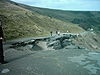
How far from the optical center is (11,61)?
992 inches

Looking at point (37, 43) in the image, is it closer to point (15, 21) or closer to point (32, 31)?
point (32, 31)

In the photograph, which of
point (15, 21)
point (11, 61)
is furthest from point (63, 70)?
point (15, 21)

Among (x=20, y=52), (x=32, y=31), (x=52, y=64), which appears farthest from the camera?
(x=32, y=31)

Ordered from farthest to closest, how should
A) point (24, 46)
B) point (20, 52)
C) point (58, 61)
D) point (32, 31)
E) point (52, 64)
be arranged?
point (32, 31) → point (24, 46) → point (20, 52) → point (58, 61) → point (52, 64)

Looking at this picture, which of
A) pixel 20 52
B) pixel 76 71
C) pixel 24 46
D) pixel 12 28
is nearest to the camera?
pixel 76 71

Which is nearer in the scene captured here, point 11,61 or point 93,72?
point 93,72

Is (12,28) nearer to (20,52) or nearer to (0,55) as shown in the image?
(20,52)

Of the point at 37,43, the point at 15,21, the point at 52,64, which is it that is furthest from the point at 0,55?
the point at 15,21

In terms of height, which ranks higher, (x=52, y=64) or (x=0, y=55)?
(x=0, y=55)

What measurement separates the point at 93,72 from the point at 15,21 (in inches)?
1756

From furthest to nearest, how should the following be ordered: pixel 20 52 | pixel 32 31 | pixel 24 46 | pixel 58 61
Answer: pixel 32 31
pixel 24 46
pixel 20 52
pixel 58 61

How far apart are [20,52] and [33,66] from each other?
→ 8.56 meters

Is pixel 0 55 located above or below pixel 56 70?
above

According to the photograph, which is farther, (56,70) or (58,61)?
(58,61)
